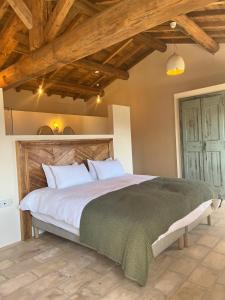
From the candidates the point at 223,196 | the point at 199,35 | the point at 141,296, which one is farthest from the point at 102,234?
the point at 199,35

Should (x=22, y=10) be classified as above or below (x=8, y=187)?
above

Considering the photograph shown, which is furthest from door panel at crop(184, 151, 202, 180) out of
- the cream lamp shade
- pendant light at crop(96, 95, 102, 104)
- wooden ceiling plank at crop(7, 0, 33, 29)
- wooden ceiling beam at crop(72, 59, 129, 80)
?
wooden ceiling plank at crop(7, 0, 33, 29)

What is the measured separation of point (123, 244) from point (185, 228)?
0.99 metres

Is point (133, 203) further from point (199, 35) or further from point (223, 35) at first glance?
point (223, 35)

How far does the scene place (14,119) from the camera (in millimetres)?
5184

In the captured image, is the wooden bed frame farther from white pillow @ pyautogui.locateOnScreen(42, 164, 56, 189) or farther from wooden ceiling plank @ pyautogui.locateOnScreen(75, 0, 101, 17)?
wooden ceiling plank @ pyautogui.locateOnScreen(75, 0, 101, 17)

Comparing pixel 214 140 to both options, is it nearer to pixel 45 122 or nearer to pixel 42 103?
pixel 45 122

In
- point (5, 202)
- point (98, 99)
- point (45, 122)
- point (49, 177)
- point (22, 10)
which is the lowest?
point (5, 202)

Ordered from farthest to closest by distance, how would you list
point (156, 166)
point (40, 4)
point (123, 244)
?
point (156, 166)
point (40, 4)
point (123, 244)

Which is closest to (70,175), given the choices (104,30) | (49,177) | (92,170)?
(49,177)

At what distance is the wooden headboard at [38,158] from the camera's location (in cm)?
338

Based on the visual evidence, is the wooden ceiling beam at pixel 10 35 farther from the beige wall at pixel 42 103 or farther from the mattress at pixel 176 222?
the mattress at pixel 176 222

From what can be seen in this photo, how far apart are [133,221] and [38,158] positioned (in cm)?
201

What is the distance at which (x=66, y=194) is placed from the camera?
9.96ft
